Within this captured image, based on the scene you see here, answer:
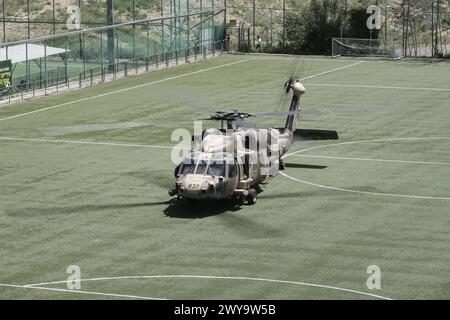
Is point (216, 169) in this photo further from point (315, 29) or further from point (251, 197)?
point (315, 29)

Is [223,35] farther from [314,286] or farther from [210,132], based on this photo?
[314,286]

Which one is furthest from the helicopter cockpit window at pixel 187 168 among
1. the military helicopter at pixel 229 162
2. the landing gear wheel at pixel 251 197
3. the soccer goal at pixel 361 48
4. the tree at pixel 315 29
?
the tree at pixel 315 29

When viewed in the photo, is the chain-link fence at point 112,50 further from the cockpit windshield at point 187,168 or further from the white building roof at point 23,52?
the cockpit windshield at point 187,168

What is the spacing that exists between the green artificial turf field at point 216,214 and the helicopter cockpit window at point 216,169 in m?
1.65

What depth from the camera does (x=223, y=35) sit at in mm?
102000

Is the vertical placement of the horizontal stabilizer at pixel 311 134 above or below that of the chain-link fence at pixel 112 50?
below

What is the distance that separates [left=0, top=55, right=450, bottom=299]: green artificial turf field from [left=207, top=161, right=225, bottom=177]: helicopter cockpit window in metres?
1.65

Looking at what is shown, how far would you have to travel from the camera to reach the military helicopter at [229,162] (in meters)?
40.4

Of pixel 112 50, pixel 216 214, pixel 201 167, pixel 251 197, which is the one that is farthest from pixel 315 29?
pixel 201 167

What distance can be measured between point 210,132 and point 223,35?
198ft

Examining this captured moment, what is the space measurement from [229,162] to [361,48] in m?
59.9

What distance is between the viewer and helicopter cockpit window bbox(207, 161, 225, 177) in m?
40.7

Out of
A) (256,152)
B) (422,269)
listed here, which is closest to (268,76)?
(256,152)
